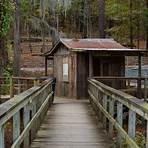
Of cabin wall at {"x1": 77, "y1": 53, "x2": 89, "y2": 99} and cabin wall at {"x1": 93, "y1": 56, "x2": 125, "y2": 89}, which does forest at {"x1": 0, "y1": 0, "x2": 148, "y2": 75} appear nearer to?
cabin wall at {"x1": 93, "y1": 56, "x2": 125, "y2": 89}

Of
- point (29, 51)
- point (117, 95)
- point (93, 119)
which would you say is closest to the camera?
point (117, 95)

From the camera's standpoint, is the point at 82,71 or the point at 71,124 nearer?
the point at 71,124

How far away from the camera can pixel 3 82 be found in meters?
22.4

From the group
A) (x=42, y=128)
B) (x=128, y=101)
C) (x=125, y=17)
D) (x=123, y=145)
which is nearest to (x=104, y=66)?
(x=42, y=128)

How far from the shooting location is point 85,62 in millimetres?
21328

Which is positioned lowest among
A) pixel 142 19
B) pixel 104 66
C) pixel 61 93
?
pixel 61 93

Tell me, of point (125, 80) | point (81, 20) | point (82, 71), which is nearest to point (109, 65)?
point (125, 80)

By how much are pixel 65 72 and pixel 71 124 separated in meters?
11.2

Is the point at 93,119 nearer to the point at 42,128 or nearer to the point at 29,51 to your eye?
the point at 42,128

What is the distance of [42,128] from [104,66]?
1179 centimetres

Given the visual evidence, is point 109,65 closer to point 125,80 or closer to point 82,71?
point 125,80

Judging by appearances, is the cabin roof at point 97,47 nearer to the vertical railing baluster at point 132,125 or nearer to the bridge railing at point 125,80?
the bridge railing at point 125,80

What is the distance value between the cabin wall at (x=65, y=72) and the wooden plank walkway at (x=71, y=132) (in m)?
8.19

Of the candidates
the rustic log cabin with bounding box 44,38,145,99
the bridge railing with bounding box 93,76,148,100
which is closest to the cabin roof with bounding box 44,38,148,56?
the rustic log cabin with bounding box 44,38,145,99
